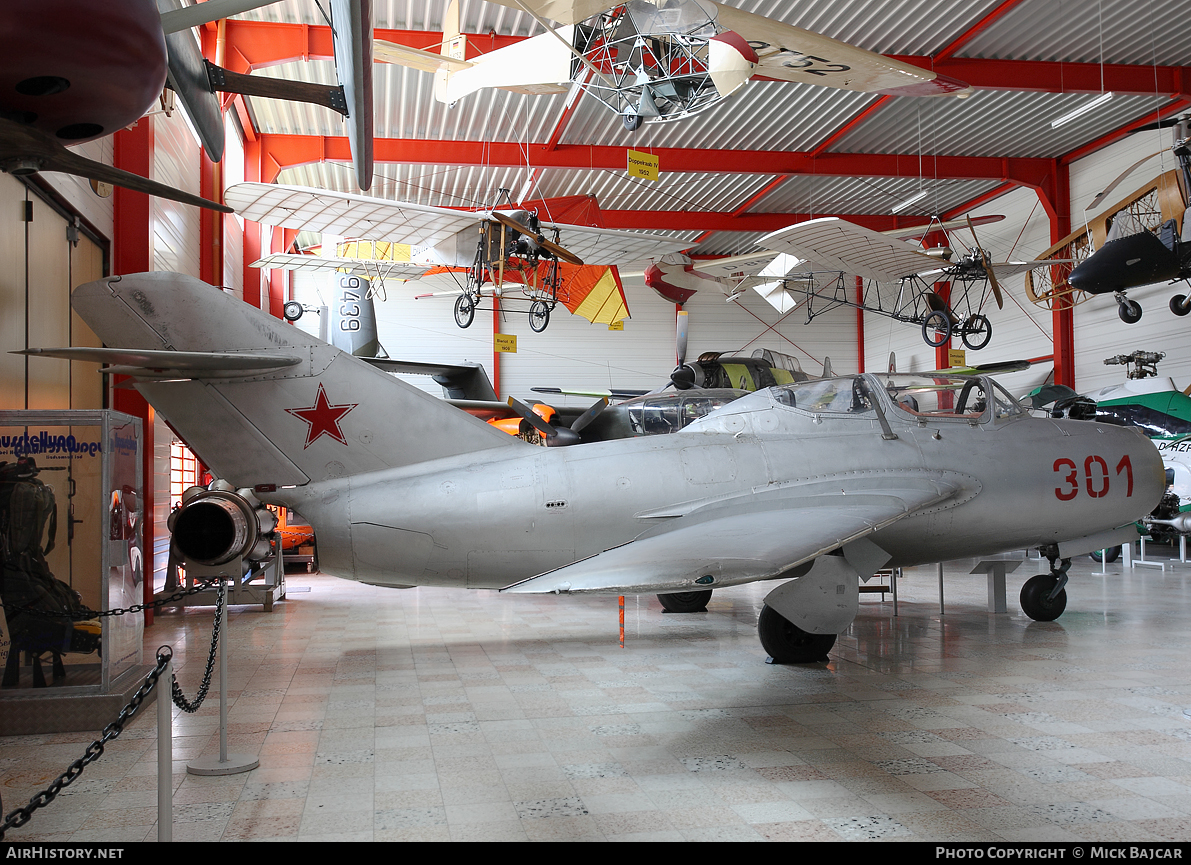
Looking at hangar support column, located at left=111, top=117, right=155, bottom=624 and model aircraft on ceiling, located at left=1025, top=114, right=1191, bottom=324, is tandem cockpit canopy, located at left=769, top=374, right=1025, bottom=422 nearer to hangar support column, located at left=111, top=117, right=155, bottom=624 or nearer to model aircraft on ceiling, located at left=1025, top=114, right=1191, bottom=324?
model aircraft on ceiling, located at left=1025, top=114, right=1191, bottom=324

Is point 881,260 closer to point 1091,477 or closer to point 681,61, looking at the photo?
point 681,61

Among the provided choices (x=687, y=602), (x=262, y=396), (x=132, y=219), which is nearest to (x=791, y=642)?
(x=687, y=602)

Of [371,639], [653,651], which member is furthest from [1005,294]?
[371,639]

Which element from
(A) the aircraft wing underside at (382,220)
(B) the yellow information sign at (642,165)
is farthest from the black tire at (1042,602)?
(A) the aircraft wing underside at (382,220)

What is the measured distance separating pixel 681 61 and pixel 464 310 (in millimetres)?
9749

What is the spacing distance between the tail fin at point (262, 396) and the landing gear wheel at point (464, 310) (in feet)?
38.0

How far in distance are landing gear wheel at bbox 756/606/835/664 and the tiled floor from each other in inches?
5.5

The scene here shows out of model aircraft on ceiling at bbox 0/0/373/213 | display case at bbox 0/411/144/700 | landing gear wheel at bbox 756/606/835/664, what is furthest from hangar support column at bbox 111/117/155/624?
model aircraft on ceiling at bbox 0/0/373/213

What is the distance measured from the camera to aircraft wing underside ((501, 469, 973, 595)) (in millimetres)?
4473

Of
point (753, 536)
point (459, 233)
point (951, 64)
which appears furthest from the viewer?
point (459, 233)

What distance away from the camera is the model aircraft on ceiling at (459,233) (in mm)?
13914

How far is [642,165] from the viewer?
44.3 feet

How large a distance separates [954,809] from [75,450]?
19.0ft

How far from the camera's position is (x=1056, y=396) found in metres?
16.9
